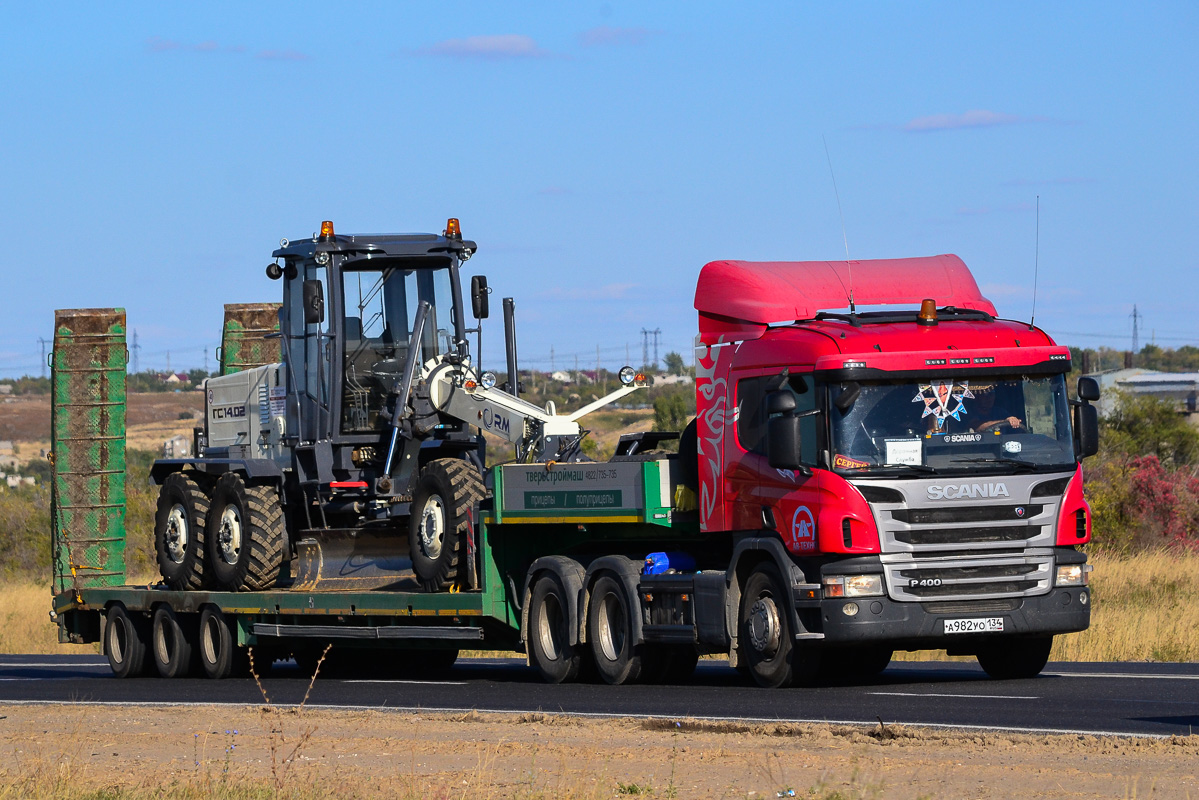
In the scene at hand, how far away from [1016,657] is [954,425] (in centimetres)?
248

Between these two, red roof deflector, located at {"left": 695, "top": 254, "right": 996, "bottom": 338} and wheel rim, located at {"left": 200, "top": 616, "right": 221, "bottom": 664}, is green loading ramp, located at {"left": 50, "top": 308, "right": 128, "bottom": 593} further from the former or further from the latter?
red roof deflector, located at {"left": 695, "top": 254, "right": 996, "bottom": 338}

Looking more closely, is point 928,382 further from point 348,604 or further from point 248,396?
point 248,396

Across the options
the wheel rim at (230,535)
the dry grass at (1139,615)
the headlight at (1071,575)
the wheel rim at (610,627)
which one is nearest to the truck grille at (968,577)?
the headlight at (1071,575)

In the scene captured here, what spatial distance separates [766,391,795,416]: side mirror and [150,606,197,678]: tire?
32.7 feet

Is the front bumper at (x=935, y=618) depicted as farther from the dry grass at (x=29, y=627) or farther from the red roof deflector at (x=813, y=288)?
the dry grass at (x=29, y=627)

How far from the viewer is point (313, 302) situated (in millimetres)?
20000

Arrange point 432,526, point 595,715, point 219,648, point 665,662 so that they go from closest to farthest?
point 595,715 < point 665,662 < point 432,526 < point 219,648

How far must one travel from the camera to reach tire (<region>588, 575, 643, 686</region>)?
16703 millimetres

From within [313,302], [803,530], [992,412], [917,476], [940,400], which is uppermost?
[313,302]

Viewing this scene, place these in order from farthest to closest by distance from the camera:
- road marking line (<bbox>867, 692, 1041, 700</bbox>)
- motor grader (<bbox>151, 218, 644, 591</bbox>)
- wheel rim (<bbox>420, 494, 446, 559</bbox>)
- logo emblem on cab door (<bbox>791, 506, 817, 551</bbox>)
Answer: motor grader (<bbox>151, 218, 644, 591</bbox>) < wheel rim (<bbox>420, 494, 446, 559</bbox>) < logo emblem on cab door (<bbox>791, 506, 817, 551</bbox>) < road marking line (<bbox>867, 692, 1041, 700</bbox>)

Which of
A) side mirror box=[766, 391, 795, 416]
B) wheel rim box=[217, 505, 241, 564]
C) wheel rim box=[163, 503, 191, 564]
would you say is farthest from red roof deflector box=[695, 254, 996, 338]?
wheel rim box=[163, 503, 191, 564]

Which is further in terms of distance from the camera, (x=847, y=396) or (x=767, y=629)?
(x=767, y=629)

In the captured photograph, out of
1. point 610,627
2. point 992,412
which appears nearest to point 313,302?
point 610,627

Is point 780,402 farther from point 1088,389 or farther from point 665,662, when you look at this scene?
point 665,662
